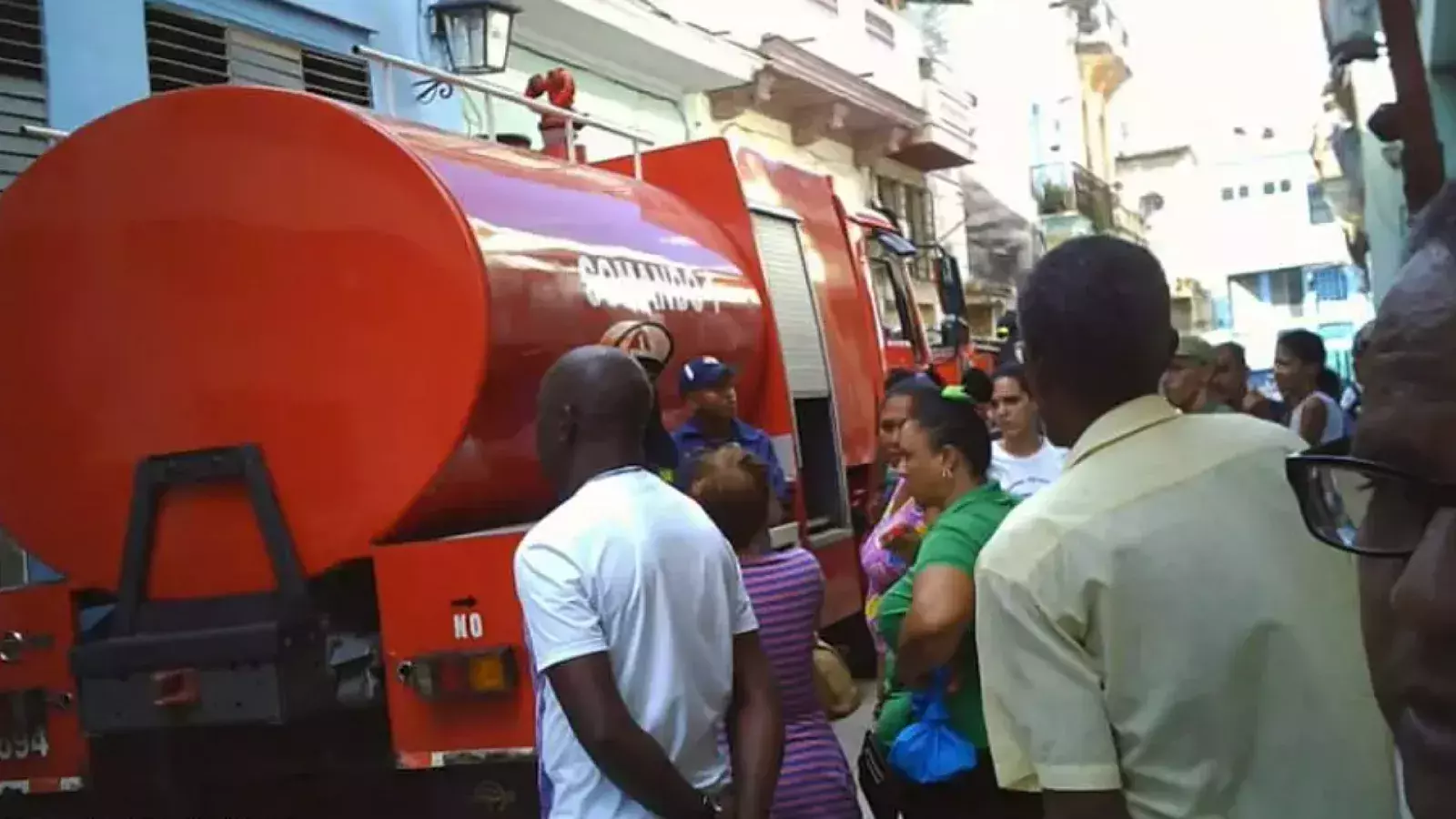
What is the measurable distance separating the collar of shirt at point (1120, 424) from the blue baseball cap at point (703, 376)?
3318 millimetres

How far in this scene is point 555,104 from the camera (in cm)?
714

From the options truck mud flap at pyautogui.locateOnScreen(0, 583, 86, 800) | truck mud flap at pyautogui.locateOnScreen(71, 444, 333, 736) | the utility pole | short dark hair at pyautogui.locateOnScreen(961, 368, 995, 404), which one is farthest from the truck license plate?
the utility pole

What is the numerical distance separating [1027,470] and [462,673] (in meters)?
2.50

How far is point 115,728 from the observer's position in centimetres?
444

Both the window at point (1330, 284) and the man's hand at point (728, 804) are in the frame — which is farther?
the window at point (1330, 284)

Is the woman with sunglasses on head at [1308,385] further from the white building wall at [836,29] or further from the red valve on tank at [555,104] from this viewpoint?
the white building wall at [836,29]

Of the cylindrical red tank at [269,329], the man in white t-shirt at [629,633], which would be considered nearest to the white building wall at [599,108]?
the cylindrical red tank at [269,329]

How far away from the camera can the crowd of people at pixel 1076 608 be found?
118cm

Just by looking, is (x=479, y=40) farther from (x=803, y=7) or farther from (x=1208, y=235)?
(x=1208, y=235)

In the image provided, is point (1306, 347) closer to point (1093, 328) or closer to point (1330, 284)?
point (1093, 328)

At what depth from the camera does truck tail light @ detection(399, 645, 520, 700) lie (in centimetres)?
419

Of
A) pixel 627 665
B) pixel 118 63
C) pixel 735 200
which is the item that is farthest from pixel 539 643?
pixel 118 63

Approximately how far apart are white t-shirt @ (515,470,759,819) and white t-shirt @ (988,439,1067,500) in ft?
9.77

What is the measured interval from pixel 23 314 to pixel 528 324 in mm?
1621
